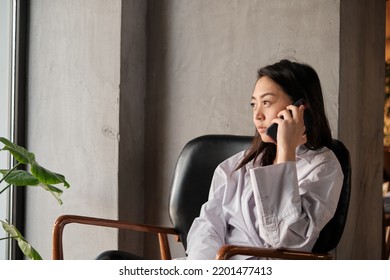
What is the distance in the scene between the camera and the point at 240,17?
9.05 ft

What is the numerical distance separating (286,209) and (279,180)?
0.08 m

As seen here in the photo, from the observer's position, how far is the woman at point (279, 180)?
1946mm

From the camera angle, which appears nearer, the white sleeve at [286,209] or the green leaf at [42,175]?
the white sleeve at [286,209]

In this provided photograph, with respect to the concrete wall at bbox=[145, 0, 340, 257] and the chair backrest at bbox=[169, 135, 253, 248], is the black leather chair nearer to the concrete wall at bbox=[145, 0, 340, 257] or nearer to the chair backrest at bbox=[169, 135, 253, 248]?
the chair backrest at bbox=[169, 135, 253, 248]

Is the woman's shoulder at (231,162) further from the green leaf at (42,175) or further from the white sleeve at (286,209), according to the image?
the green leaf at (42,175)

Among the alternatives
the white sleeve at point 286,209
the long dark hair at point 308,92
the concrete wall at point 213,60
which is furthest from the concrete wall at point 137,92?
the white sleeve at point 286,209

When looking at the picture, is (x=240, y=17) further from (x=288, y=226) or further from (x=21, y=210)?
(x=21, y=210)

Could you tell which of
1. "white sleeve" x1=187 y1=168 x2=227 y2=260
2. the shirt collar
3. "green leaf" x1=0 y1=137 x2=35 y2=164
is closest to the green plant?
"green leaf" x1=0 y1=137 x2=35 y2=164

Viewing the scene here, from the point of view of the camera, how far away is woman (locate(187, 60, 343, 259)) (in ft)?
6.39

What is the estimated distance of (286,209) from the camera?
1.94 meters

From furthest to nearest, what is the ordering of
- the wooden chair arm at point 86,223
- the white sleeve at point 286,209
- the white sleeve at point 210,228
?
the white sleeve at point 210,228
the wooden chair arm at point 86,223
the white sleeve at point 286,209

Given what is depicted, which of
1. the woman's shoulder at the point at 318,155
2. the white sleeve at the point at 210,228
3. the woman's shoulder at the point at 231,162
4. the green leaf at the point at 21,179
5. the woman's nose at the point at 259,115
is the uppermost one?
the woman's nose at the point at 259,115

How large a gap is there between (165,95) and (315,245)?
1188 millimetres
